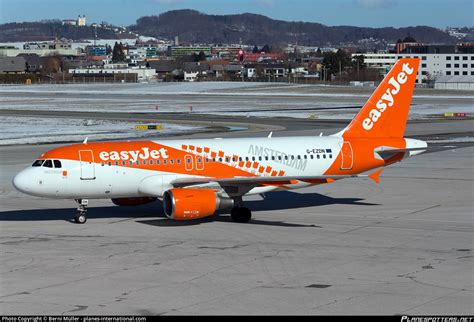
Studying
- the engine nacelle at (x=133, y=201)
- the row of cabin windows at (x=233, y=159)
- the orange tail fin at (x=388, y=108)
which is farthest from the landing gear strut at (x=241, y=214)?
the orange tail fin at (x=388, y=108)

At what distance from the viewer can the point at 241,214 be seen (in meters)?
43.2

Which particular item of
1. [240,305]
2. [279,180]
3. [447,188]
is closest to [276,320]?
[240,305]

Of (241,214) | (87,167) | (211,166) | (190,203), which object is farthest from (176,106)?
(190,203)

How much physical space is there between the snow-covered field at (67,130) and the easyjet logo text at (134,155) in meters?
44.9

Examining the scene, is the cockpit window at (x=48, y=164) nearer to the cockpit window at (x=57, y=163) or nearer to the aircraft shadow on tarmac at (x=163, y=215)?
the cockpit window at (x=57, y=163)

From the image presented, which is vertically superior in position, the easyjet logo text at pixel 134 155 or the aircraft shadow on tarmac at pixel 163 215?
the easyjet logo text at pixel 134 155

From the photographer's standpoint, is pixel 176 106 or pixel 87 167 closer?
pixel 87 167

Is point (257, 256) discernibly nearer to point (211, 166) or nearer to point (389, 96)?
point (211, 166)

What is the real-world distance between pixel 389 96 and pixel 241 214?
36.2 ft

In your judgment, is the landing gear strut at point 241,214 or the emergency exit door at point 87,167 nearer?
the emergency exit door at point 87,167

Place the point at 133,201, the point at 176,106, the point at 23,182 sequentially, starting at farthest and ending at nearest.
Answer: the point at 176,106 → the point at 133,201 → the point at 23,182

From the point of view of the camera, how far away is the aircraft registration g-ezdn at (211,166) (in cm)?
4197

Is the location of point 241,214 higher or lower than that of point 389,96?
lower

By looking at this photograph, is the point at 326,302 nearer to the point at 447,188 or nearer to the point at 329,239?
the point at 329,239
